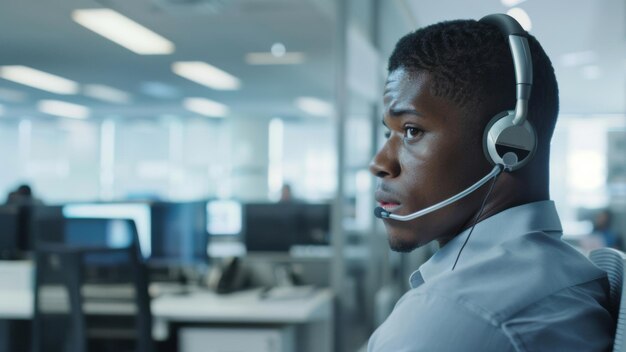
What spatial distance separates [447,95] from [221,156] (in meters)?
11.1

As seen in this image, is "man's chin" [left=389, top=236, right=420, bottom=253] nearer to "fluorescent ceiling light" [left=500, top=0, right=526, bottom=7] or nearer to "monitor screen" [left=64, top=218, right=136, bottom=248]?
"fluorescent ceiling light" [left=500, top=0, right=526, bottom=7]

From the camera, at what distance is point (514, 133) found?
26.9 inches

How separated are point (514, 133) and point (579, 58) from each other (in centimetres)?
617

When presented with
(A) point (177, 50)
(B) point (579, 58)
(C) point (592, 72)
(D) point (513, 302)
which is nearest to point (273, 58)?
(A) point (177, 50)

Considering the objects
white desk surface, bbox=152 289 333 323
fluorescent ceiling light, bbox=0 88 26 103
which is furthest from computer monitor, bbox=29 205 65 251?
fluorescent ceiling light, bbox=0 88 26 103

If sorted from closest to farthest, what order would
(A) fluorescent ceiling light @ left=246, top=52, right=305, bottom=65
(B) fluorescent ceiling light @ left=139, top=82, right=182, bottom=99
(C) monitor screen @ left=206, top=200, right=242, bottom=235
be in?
(C) monitor screen @ left=206, top=200, right=242, bottom=235
(A) fluorescent ceiling light @ left=246, top=52, right=305, bottom=65
(B) fluorescent ceiling light @ left=139, top=82, right=182, bottom=99

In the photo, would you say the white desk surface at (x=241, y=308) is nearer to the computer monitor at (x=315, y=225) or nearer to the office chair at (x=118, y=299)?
the office chair at (x=118, y=299)

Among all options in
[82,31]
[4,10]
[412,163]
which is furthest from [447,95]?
[82,31]

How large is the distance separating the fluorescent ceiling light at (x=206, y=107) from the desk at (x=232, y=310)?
659 centimetres

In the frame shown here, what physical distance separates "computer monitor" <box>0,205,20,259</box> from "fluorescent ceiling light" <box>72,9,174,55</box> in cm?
93

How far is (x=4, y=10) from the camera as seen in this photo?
164cm

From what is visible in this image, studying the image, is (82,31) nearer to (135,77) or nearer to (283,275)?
(283,275)

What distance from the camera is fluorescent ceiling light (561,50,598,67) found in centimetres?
612

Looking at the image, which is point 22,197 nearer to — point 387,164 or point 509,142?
point 387,164
